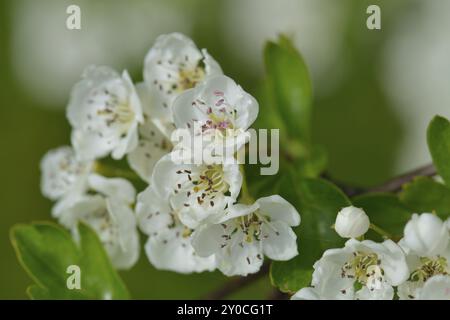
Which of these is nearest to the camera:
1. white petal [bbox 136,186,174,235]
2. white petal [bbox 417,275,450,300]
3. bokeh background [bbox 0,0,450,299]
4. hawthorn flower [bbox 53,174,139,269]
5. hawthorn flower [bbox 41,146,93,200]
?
white petal [bbox 417,275,450,300]

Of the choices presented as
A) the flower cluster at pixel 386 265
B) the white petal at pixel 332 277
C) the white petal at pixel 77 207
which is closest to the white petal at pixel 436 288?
the flower cluster at pixel 386 265

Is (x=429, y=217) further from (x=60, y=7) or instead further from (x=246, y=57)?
(x=60, y=7)

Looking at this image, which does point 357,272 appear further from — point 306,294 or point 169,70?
point 169,70

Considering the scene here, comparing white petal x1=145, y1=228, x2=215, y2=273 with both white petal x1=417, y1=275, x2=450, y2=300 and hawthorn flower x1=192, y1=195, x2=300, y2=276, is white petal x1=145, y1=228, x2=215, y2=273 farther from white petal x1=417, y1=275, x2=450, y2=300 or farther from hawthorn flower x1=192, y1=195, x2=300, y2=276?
white petal x1=417, y1=275, x2=450, y2=300

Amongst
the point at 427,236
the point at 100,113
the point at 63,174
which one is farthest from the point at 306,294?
the point at 63,174

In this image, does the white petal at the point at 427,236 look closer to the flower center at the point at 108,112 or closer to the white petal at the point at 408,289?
the white petal at the point at 408,289

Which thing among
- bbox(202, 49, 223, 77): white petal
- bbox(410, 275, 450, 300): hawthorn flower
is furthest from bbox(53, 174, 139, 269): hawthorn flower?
bbox(410, 275, 450, 300): hawthorn flower
